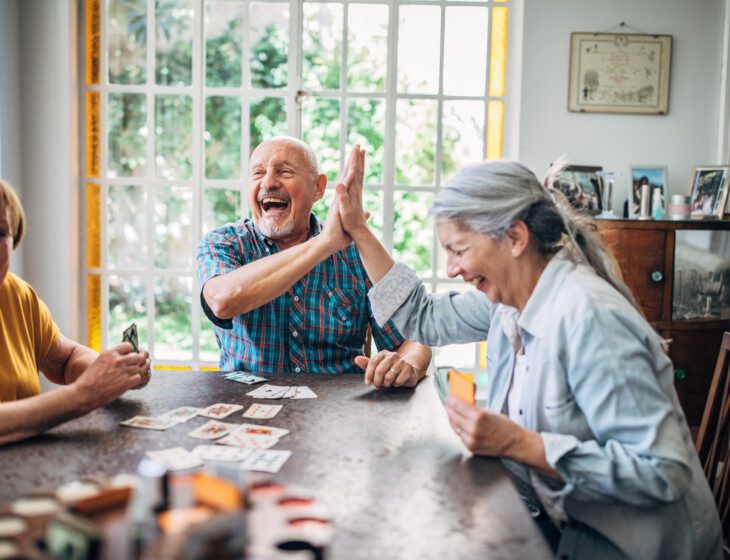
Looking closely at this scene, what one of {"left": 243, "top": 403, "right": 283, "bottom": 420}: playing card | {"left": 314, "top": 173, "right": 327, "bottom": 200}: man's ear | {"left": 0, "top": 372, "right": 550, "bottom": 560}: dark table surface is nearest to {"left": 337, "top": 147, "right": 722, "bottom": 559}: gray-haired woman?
{"left": 0, "top": 372, "right": 550, "bottom": 560}: dark table surface

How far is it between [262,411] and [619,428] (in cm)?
79

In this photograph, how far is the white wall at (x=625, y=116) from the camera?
12.2ft

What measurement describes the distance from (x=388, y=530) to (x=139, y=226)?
3.25 m

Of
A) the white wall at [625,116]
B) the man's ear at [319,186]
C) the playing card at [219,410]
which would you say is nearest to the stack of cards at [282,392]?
the playing card at [219,410]

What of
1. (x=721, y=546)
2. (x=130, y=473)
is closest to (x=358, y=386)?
(x=130, y=473)

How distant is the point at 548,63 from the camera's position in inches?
147

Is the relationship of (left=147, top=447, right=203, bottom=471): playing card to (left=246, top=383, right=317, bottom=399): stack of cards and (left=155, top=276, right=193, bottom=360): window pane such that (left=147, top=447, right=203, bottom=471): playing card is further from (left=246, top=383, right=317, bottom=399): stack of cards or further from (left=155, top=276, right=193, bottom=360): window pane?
(left=155, top=276, right=193, bottom=360): window pane

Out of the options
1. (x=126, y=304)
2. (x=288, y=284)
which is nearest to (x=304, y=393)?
(x=288, y=284)

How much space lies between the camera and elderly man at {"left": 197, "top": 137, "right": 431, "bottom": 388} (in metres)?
2.16

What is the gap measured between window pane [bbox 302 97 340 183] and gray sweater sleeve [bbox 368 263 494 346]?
1.99m

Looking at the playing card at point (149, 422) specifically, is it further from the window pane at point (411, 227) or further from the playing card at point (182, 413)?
the window pane at point (411, 227)

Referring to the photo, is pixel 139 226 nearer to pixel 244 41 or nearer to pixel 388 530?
pixel 244 41

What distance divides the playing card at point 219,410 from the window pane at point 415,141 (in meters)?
2.46

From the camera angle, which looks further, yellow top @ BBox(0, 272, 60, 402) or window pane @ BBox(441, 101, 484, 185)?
window pane @ BBox(441, 101, 484, 185)
